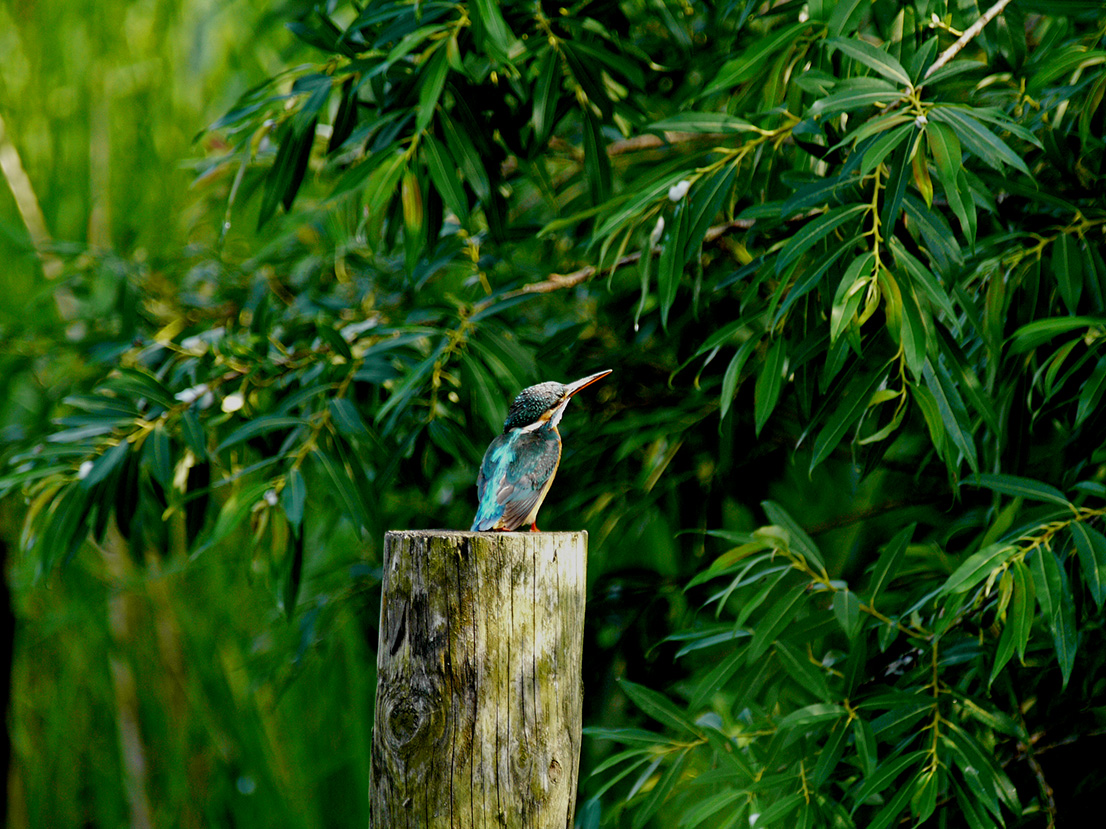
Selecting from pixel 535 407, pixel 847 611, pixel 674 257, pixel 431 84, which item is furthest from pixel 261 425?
pixel 847 611

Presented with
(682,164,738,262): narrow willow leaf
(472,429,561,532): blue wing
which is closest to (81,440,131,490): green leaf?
(472,429,561,532): blue wing

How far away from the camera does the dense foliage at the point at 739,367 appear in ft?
3.71

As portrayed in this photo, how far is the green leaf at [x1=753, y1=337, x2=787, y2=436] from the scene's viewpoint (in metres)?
1.19

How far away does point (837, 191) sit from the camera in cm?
111

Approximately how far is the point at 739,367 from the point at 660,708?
0.51 m

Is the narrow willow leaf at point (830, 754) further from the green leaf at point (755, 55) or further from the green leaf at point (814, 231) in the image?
the green leaf at point (755, 55)

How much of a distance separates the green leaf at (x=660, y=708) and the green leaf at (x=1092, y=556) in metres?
0.56

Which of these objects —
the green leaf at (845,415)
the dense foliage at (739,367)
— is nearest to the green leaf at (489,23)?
the dense foliage at (739,367)

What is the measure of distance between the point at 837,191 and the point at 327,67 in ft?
2.92

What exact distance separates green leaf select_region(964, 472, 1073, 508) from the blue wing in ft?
1.77

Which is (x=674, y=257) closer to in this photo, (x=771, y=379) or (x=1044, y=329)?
(x=771, y=379)

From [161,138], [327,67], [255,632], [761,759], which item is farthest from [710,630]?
[161,138]

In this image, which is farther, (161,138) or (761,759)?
(161,138)

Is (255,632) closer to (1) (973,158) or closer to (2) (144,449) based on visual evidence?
(2) (144,449)
